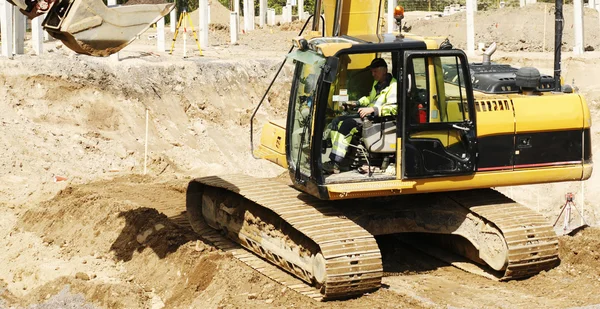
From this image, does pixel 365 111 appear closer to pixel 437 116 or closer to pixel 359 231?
pixel 437 116

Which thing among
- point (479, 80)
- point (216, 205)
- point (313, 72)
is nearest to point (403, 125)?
point (313, 72)

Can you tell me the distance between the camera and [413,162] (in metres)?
9.12

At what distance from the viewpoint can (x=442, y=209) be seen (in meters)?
9.80

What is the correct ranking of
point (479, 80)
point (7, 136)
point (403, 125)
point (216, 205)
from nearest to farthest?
1. point (403, 125)
2. point (479, 80)
3. point (216, 205)
4. point (7, 136)

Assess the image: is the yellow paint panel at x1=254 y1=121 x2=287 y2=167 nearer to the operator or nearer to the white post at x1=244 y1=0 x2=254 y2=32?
the operator

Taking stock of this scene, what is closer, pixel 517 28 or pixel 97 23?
pixel 97 23

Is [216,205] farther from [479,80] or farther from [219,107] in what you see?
[219,107]

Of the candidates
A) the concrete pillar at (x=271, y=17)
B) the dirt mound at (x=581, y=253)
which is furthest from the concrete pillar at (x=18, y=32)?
the concrete pillar at (x=271, y=17)

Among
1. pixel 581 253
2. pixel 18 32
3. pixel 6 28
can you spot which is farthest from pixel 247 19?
pixel 581 253

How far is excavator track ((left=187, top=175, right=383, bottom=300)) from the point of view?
339 inches

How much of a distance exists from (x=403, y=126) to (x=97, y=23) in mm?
3027

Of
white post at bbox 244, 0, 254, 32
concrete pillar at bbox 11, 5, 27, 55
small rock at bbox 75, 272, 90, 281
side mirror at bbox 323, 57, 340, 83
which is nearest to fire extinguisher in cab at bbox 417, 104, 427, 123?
side mirror at bbox 323, 57, 340, 83

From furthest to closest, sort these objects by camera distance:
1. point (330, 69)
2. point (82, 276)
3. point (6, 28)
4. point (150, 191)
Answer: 1. point (6, 28)
2. point (150, 191)
3. point (82, 276)
4. point (330, 69)

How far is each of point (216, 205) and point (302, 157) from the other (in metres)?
2.20
